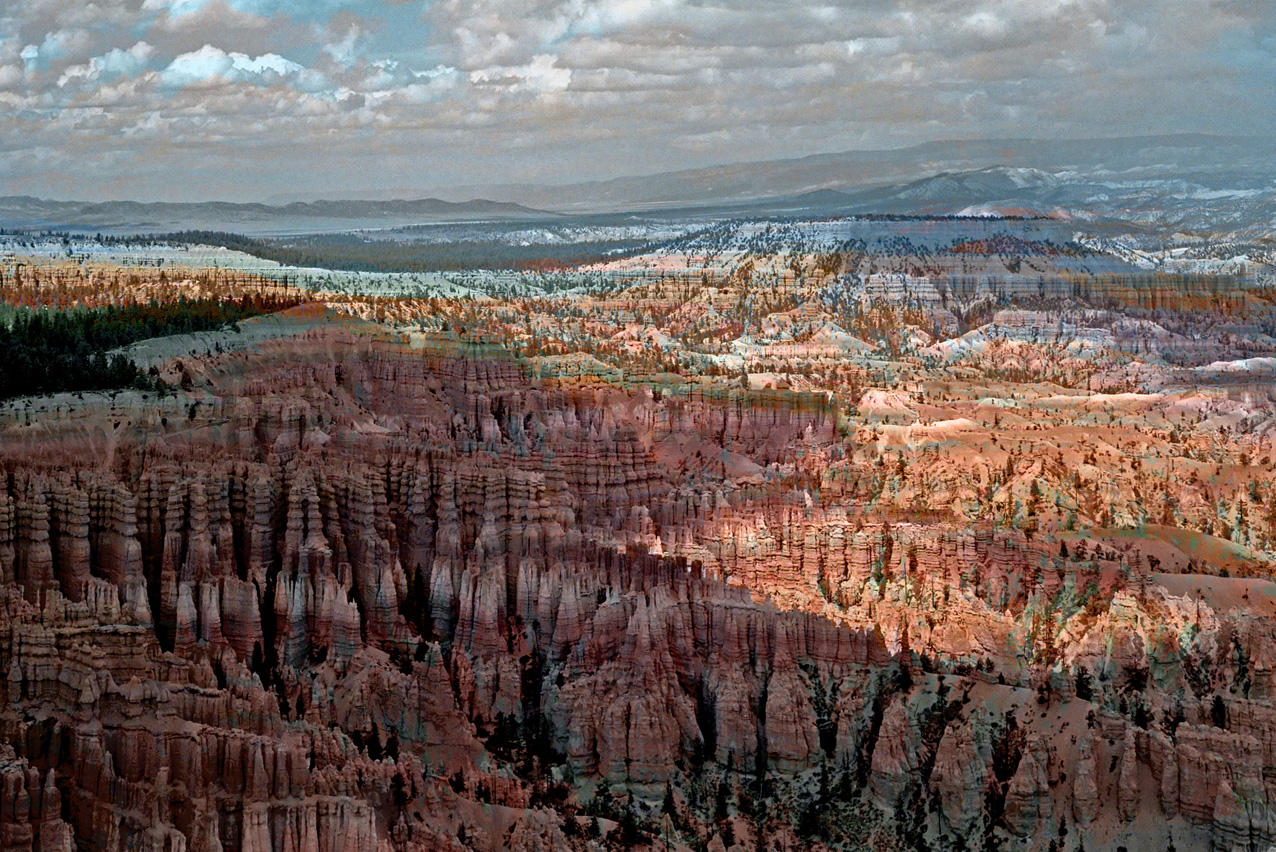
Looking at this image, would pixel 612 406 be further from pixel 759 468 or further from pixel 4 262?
pixel 4 262

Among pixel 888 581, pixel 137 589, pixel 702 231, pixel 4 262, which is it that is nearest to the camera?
pixel 137 589

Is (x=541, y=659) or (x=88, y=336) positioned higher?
(x=88, y=336)

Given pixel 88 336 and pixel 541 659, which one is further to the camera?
pixel 88 336

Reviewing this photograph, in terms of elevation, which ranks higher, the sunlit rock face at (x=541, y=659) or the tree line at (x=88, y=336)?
the tree line at (x=88, y=336)

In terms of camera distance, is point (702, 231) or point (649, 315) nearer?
point (649, 315)

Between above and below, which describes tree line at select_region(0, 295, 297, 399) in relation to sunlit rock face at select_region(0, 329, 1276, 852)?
above

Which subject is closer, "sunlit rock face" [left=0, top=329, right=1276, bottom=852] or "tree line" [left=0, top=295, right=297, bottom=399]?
"sunlit rock face" [left=0, top=329, right=1276, bottom=852]

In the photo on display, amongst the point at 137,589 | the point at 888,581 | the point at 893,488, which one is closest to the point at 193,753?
the point at 137,589

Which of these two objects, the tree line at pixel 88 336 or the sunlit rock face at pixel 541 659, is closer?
the sunlit rock face at pixel 541 659
